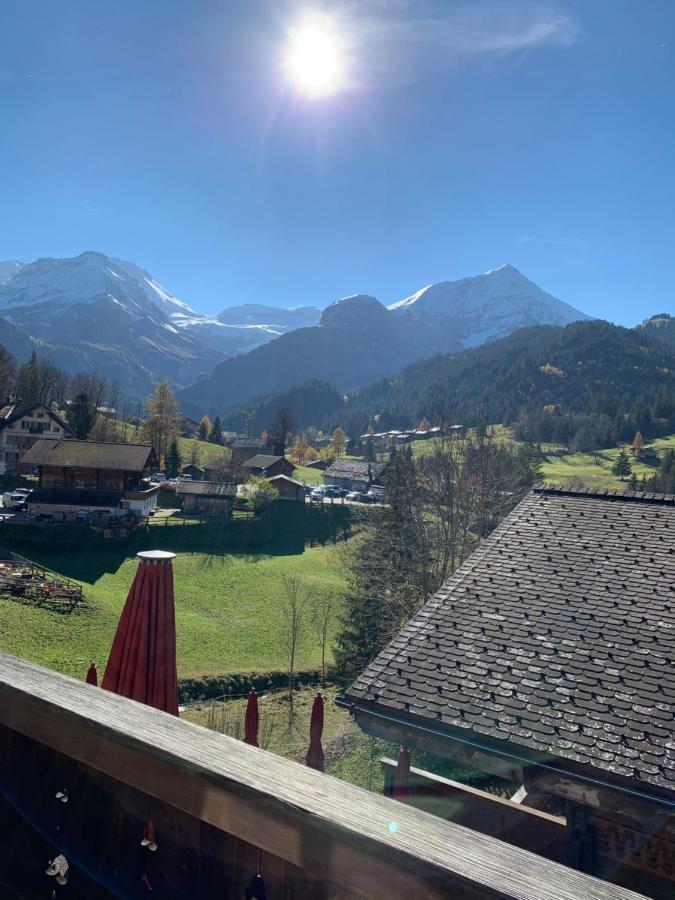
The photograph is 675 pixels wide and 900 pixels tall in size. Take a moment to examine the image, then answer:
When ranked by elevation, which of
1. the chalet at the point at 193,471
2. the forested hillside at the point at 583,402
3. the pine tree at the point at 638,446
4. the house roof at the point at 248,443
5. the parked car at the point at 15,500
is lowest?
the parked car at the point at 15,500

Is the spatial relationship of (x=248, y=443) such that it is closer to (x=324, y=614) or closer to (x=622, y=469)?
(x=622, y=469)

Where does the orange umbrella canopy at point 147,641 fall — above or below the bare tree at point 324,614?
above

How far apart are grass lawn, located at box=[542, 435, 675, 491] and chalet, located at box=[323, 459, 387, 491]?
23.1 m

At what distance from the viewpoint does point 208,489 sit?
2194 inches

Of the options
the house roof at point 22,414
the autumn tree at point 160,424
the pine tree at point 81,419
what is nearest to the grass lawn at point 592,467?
the autumn tree at point 160,424

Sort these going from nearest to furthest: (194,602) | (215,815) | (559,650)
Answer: (215,815), (559,650), (194,602)

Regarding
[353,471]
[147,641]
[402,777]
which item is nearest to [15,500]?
[402,777]

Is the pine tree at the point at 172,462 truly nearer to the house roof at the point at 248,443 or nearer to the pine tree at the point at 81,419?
the pine tree at the point at 81,419

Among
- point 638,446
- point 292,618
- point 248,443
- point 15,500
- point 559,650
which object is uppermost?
point 638,446

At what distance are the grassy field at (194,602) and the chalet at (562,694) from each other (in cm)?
1790

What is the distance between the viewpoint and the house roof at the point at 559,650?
4.66 meters

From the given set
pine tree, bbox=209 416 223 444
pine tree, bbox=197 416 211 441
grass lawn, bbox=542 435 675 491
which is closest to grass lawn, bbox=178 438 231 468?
pine tree, bbox=209 416 223 444

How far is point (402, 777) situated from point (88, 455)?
147ft

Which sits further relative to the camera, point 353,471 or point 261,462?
point 353,471
